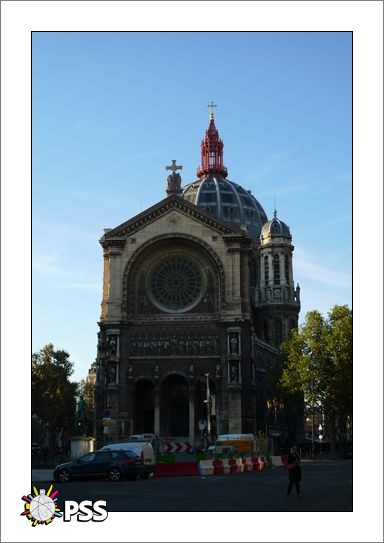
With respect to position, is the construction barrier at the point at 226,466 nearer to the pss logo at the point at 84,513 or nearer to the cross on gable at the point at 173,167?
the pss logo at the point at 84,513

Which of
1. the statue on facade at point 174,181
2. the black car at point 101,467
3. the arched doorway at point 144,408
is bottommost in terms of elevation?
the arched doorway at point 144,408

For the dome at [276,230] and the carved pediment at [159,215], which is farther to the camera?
the dome at [276,230]

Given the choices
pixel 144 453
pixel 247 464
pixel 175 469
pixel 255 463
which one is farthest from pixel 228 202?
pixel 144 453

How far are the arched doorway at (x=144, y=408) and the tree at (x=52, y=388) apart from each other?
11.1 m

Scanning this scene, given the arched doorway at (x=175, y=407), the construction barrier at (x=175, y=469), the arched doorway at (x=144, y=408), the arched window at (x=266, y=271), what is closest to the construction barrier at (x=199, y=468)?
the construction barrier at (x=175, y=469)

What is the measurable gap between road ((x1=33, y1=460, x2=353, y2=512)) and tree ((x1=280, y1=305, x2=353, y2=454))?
35987mm

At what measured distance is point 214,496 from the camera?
21.4 metres

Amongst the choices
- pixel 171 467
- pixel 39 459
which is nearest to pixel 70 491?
pixel 171 467

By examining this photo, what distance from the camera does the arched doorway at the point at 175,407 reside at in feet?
225

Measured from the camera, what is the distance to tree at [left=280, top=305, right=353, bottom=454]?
64.6 m

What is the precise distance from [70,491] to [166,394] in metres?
Result: 45.7

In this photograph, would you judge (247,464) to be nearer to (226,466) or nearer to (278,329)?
(226,466)

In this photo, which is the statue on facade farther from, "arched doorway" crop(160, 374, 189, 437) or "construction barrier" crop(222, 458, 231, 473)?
"construction barrier" crop(222, 458, 231, 473)

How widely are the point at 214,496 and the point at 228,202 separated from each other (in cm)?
9386
